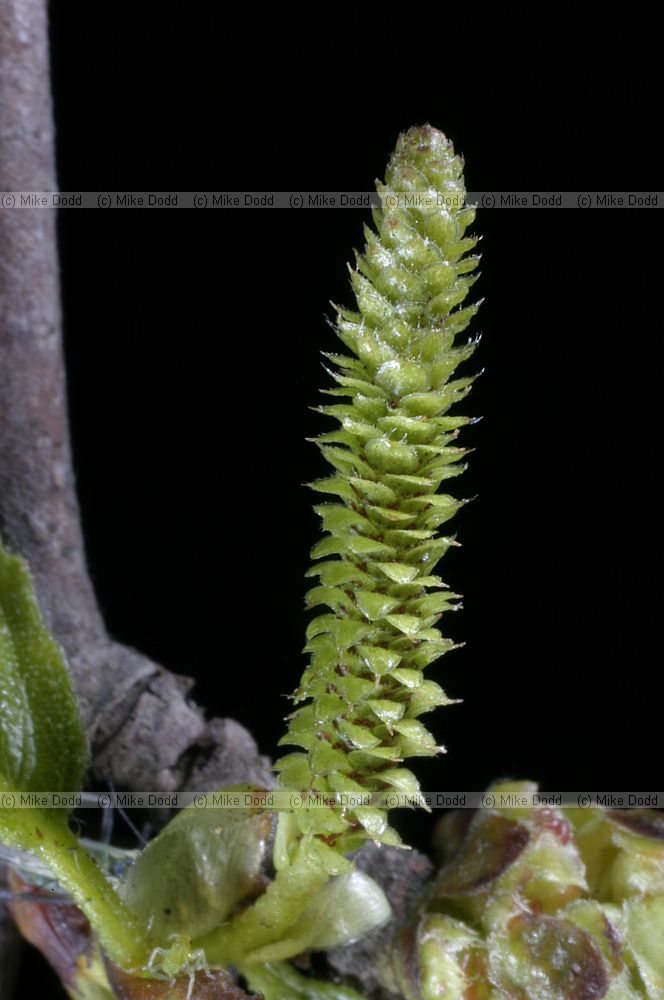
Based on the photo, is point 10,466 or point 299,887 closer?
point 299,887

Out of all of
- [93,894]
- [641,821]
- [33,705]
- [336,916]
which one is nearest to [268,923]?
[336,916]

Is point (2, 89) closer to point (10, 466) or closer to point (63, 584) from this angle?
point (10, 466)

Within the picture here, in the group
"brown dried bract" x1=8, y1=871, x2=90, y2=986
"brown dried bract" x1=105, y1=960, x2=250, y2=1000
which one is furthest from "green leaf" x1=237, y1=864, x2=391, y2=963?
"brown dried bract" x1=8, y1=871, x2=90, y2=986

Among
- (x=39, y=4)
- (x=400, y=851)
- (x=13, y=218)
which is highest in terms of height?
(x=39, y=4)

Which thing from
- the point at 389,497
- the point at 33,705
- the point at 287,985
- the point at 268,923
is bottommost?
the point at 287,985

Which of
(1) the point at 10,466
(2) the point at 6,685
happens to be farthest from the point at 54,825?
(1) the point at 10,466

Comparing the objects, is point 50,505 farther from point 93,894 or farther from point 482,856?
point 482,856

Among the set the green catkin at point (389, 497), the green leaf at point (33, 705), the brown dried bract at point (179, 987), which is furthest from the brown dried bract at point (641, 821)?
the green leaf at point (33, 705)

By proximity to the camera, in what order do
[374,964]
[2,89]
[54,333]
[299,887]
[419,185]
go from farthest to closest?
1. [54,333]
2. [2,89]
3. [374,964]
4. [299,887]
5. [419,185]
